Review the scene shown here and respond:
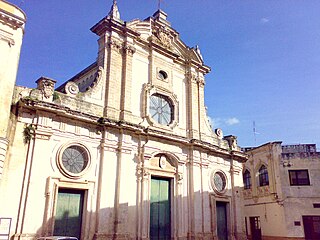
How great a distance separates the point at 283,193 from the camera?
23016 millimetres

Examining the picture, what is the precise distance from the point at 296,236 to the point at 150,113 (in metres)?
14.3

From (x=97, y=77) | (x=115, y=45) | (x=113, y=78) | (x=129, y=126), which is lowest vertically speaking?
(x=129, y=126)

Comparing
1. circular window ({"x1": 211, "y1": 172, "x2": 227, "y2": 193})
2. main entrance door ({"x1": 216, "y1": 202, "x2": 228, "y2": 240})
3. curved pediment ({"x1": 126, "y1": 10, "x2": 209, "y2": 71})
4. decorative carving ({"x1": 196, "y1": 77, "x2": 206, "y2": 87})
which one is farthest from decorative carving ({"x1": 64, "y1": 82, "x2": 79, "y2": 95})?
main entrance door ({"x1": 216, "y1": 202, "x2": 228, "y2": 240})

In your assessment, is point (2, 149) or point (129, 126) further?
point (129, 126)

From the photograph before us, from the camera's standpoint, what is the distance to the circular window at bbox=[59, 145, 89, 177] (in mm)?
12295

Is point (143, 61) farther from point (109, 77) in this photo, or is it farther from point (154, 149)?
point (154, 149)

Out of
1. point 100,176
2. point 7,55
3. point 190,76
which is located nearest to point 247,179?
point 190,76

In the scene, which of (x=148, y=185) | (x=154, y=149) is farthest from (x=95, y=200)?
(x=154, y=149)

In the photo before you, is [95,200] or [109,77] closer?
[95,200]

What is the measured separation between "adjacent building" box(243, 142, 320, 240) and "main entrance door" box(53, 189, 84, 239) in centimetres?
1604

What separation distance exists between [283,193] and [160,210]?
12001 millimetres

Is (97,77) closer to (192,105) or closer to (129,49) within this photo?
(129,49)

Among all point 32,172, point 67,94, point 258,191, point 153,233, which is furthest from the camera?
point 258,191

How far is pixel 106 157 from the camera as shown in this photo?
44.2 feet
